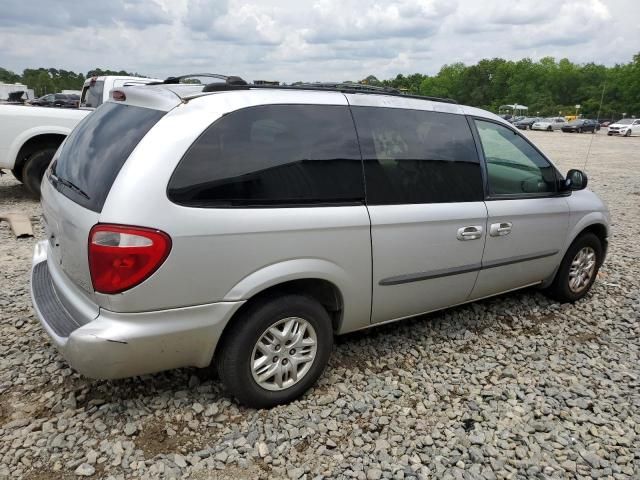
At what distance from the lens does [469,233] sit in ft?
11.0

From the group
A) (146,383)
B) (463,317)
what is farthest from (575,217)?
(146,383)

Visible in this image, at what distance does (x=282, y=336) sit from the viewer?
2713mm

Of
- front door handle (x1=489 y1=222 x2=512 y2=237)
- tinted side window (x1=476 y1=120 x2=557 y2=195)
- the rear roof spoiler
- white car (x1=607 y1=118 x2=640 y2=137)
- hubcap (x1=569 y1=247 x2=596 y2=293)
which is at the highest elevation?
the rear roof spoiler

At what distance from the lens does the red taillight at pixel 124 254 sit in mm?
2205

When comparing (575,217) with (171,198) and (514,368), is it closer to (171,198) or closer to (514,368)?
(514,368)

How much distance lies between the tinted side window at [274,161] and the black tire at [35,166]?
6099 mm

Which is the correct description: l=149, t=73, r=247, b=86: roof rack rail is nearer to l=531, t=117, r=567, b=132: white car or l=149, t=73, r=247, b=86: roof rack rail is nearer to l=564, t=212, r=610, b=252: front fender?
l=564, t=212, r=610, b=252: front fender

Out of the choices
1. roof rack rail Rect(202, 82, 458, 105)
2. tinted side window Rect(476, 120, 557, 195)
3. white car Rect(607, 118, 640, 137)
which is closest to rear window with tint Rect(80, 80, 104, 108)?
roof rack rail Rect(202, 82, 458, 105)

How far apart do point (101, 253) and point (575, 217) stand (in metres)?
3.67

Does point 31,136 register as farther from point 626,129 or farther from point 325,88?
point 626,129

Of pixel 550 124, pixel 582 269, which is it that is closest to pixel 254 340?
pixel 582 269

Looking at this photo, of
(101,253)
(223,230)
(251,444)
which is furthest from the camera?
(251,444)

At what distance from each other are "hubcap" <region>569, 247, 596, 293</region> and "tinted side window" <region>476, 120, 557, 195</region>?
0.81m

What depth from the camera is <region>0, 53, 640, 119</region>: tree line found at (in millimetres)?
72500
